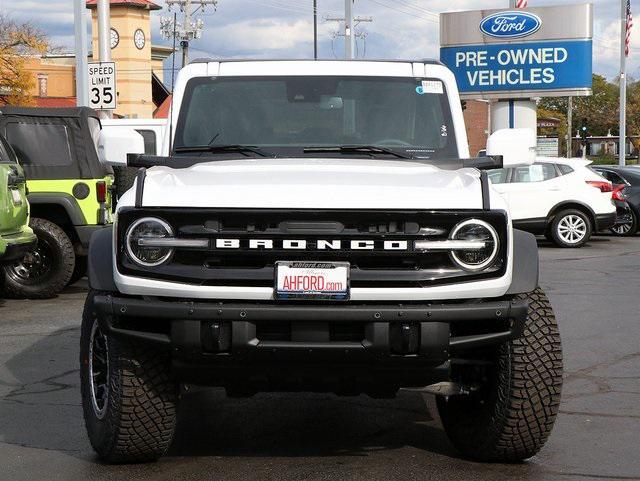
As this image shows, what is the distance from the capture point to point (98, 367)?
5586 millimetres

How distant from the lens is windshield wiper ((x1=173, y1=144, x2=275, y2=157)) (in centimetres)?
615

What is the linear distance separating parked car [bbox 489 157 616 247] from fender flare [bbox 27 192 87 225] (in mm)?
9624

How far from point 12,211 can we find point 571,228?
39.8 ft

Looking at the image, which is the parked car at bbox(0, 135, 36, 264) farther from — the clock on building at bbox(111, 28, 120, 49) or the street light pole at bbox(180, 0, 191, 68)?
the clock on building at bbox(111, 28, 120, 49)

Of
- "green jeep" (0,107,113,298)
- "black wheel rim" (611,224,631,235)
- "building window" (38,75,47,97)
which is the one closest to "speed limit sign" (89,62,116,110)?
"green jeep" (0,107,113,298)

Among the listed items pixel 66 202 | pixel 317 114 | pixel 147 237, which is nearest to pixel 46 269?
pixel 66 202

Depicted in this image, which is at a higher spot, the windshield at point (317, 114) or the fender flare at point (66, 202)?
the windshield at point (317, 114)

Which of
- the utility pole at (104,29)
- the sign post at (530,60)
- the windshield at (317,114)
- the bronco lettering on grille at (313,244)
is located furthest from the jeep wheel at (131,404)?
the sign post at (530,60)

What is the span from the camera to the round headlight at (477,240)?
497 cm

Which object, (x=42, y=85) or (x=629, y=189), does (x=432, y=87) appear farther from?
(x=42, y=85)

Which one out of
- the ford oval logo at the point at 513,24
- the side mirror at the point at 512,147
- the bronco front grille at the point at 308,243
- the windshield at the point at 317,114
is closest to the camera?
the bronco front grille at the point at 308,243

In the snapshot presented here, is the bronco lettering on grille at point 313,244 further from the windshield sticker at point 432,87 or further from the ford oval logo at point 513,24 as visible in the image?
the ford oval logo at point 513,24

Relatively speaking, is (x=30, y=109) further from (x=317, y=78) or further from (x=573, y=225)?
(x=573, y=225)

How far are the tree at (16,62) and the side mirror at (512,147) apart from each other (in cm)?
4231
